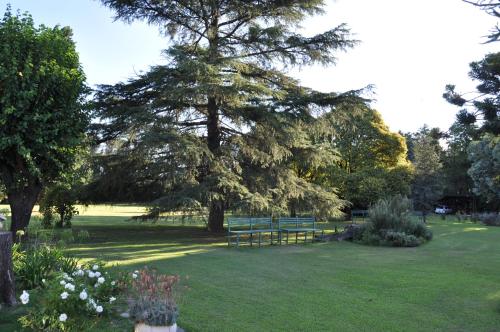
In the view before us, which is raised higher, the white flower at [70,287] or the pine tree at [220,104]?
the pine tree at [220,104]

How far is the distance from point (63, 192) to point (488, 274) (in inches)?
646

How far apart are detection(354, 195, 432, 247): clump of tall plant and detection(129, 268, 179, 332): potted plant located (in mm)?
12883

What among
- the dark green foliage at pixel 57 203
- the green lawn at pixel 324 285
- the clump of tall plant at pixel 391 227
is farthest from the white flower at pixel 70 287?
the dark green foliage at pixel 57 203

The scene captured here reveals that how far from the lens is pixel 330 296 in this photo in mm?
7637

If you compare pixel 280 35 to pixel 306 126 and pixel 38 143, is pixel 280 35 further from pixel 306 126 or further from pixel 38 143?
pixel 38 143

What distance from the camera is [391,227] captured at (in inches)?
697

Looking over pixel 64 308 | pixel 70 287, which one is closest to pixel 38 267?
pixel 64 308

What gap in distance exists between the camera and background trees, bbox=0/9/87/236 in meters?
11.7

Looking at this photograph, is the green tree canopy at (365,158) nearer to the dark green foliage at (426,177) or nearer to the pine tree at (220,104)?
the pine tree at (220,104)

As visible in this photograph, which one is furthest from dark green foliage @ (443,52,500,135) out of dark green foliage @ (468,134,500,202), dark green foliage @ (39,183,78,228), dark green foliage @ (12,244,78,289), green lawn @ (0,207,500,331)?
dark green foliage @ (468,134,500,202)

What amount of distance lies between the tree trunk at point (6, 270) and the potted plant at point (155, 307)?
205cm

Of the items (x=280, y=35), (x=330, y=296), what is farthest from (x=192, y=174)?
(x=330, y=296)

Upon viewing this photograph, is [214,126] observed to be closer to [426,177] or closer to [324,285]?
[324,285]

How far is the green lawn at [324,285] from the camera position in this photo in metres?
6.15
